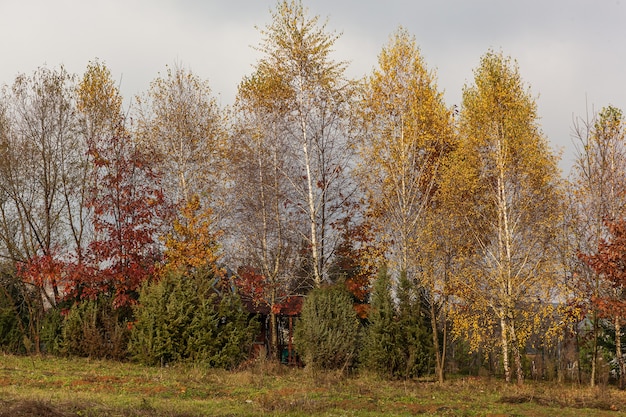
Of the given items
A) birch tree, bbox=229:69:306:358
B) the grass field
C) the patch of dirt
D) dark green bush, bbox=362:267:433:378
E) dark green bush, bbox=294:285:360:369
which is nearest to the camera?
the patch of dirt

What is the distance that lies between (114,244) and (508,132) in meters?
14.0

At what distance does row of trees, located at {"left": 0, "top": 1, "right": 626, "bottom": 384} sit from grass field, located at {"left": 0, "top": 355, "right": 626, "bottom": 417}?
358 cm

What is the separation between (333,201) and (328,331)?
6.47 m

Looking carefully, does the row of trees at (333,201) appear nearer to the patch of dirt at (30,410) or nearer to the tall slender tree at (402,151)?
the tall slender tree at (402,151)

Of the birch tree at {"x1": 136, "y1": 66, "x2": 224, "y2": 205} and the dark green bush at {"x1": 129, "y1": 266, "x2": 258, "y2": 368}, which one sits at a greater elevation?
the birch tree at {"x1": 136, "y1": 66, "x2": 224, "y2": 205}

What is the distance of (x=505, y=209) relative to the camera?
71.1 ft

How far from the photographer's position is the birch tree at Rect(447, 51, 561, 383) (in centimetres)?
2145

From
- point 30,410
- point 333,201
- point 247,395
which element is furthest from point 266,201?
point 30,410

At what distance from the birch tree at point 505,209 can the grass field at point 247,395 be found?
273 centimetres

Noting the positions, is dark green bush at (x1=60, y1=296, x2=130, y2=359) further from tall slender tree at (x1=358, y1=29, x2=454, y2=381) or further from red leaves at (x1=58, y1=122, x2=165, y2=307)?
tall slender tree at (x1=358, y1=29, x2=454, y2=381)

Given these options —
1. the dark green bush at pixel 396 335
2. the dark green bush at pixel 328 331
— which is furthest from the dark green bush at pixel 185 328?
the dark green bush at pixel 396 335

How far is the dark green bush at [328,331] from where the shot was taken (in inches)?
810

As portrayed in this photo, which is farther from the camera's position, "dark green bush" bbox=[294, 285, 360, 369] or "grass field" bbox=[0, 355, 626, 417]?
"dark green bush" bbox=[294, 285, 360, 369]

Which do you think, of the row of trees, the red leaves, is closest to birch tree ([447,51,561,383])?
the row of trees
